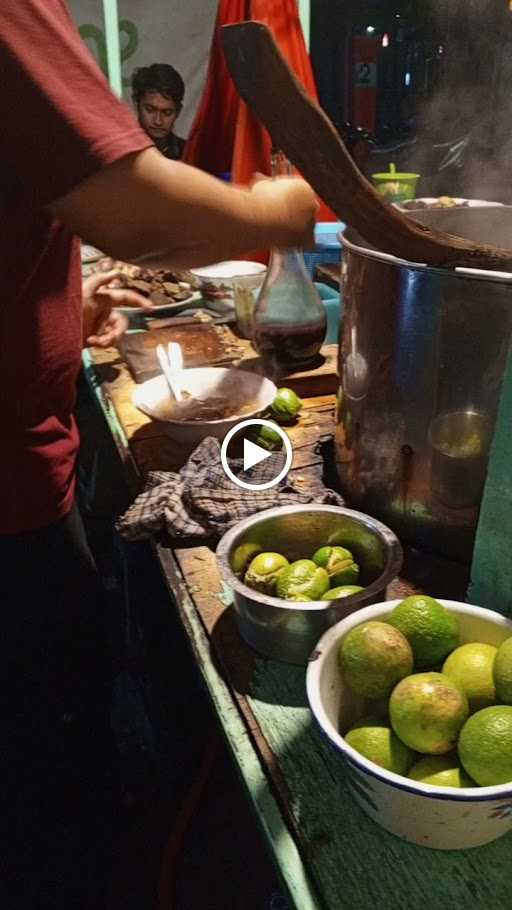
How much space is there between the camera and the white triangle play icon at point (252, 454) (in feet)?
4.62

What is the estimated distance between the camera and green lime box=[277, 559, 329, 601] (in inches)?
36.7

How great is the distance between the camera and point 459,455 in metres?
1.04

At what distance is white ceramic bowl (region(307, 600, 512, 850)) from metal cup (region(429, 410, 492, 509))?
0.27 m

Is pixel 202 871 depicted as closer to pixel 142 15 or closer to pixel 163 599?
pixel 163 599

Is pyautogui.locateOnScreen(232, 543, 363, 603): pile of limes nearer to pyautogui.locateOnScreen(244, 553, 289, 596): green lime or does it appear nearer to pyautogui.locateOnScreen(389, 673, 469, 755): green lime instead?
pyautogui.locateOnScreen(244, 553, 289, 596): green lime

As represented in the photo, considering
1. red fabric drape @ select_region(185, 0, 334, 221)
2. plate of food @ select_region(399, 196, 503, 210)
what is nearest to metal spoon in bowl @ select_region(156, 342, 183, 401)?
plate of food @ select_region(399, 196, 503, 210)

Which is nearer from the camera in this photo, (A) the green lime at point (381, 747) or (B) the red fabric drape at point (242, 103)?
(A) the green lime at point (381, 747)

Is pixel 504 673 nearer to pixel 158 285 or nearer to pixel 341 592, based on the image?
pixel 341 592

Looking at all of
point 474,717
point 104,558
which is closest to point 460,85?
point 104,558

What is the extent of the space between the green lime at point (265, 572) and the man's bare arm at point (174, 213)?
469mm

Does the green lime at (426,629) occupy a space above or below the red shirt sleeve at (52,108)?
below

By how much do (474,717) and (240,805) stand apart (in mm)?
1410

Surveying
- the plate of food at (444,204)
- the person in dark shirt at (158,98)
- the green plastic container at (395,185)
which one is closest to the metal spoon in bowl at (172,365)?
the plate of food at (444,204)
